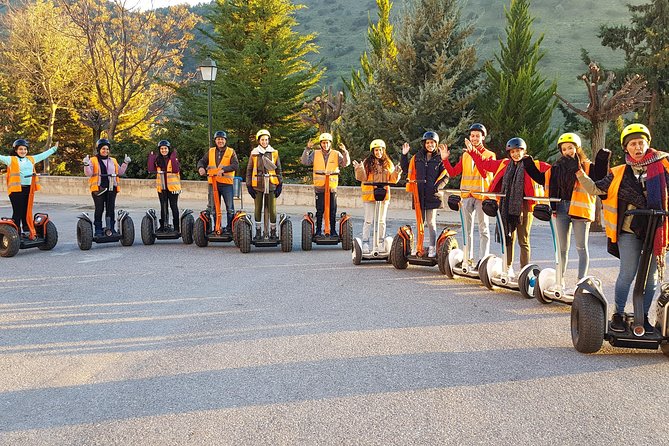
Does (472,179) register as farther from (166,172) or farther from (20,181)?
(20,181)

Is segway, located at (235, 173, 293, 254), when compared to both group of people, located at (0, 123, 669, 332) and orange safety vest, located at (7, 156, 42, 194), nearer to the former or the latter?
group of people, located at (0, 123, 669, 332)

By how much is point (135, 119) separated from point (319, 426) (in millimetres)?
35936

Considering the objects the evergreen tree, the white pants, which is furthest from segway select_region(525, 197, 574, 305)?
the evergreen tree

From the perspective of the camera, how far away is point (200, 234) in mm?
13711

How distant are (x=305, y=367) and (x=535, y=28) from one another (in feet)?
240

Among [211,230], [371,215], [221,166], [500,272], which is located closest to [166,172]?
[221,166]

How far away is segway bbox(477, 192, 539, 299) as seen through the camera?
342 inches

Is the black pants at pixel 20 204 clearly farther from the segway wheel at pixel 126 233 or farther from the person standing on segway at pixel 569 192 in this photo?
the person standing on segway at pixel 569 192

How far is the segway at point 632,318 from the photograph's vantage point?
600 centimetres

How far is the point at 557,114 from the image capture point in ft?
193

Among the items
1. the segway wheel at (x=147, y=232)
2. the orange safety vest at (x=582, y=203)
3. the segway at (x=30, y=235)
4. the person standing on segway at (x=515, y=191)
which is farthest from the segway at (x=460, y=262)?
the segway at (x=30, y=235)

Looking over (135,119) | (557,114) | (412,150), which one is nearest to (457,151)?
(412,150)

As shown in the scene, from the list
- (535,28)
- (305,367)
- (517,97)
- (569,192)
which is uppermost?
(535,28)

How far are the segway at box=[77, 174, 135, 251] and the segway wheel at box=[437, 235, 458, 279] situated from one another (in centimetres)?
653
